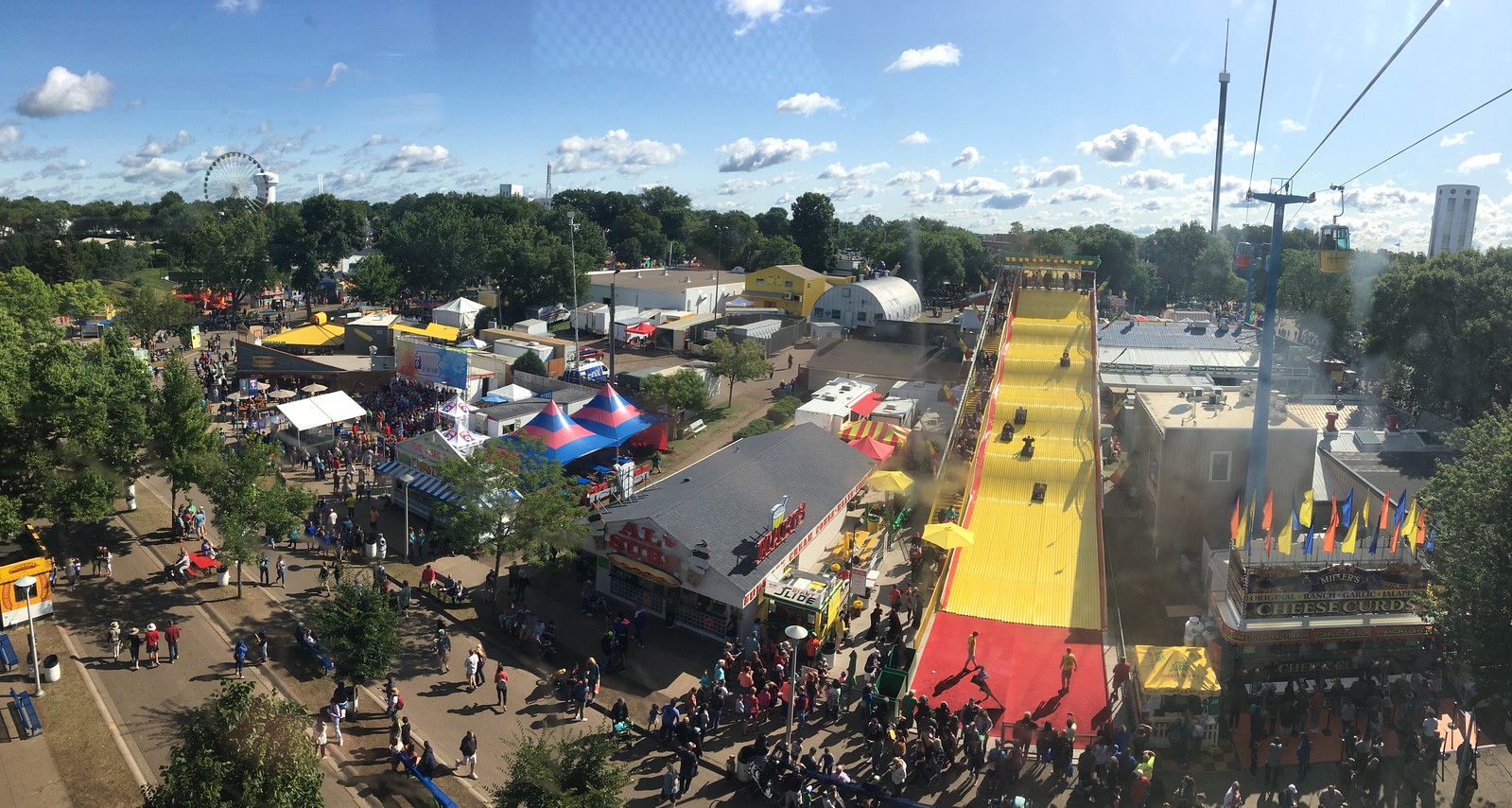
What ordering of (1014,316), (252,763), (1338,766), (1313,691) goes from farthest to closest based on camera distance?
(1014,316) < (1313,691) < (1338,766) < (252,763)

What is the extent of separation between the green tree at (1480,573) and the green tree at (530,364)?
32365 millimetres

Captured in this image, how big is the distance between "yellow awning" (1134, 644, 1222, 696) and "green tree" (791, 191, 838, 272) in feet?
258

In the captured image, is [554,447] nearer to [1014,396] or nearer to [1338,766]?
[1014,396]

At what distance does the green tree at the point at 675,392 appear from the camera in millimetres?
32062

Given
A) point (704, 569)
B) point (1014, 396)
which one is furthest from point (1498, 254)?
point (704, 569)

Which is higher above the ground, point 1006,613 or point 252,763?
point 252,763

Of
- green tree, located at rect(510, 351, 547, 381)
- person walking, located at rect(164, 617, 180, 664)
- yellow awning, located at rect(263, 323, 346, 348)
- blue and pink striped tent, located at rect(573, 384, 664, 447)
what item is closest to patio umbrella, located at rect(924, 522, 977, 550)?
blue and pink striped tent, located at rect(573, 384, 664, 447)

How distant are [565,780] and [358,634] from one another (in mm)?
6203

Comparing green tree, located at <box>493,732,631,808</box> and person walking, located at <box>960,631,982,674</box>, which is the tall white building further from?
green tree, located at <box>493,732,631,808</box>

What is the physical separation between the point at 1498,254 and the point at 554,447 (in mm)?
41679

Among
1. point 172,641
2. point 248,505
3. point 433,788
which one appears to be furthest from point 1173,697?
point 248,505

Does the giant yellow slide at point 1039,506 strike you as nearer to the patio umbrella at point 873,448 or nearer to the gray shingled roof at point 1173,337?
the patio umbrella at point 873,448

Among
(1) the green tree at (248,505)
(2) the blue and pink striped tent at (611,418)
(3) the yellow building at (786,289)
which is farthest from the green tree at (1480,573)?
(3) the yellow building at (786,289)

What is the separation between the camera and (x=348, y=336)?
40344 millimetres
